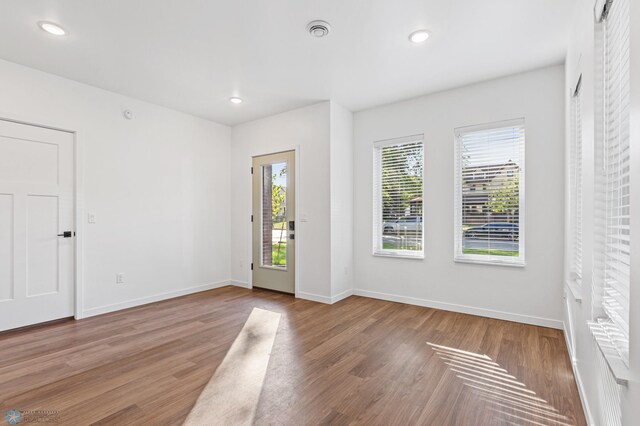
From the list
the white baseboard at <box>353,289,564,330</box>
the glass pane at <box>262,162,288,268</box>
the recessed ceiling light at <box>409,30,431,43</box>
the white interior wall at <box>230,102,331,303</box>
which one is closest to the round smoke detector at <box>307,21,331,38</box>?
the recessed ceiling light at <box>409,30,431,43</box>

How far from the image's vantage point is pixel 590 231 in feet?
6.09

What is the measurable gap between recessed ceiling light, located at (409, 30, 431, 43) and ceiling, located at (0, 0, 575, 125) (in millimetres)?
61

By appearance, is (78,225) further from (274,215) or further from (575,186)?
(575,186)

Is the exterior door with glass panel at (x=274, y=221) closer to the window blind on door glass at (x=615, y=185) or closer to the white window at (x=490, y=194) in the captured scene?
the white window at (x=490, y=194)

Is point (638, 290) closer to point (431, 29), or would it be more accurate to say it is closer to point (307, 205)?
point (431, 29)

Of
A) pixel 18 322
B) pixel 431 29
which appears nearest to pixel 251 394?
pixel 18 322

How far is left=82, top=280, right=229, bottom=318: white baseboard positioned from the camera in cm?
393

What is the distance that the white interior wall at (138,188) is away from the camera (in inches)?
145

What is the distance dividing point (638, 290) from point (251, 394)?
2.11 metres

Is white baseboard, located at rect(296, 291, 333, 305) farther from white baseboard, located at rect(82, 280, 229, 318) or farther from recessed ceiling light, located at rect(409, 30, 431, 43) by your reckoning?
recessed ceiling light, located at rect(409, 30, 431, 43)

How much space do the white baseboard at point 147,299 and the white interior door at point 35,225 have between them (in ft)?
0.77

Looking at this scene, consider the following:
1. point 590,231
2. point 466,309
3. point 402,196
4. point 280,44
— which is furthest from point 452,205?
point 280,44

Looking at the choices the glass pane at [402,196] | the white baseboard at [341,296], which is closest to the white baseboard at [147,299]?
the white baseboard at [341,296]

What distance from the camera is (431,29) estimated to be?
109 inches
